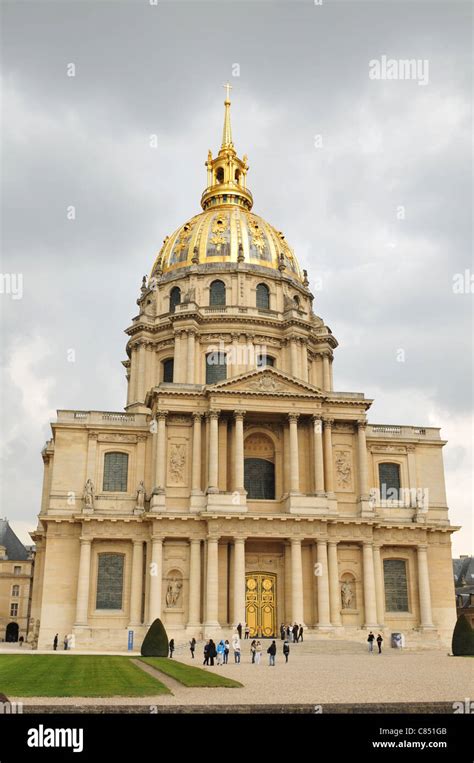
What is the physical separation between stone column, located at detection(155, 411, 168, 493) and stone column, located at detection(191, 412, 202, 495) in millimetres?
1846

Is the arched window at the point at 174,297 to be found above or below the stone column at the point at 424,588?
above

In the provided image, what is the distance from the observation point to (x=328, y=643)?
140 feet

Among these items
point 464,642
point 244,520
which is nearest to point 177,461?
point 244,520

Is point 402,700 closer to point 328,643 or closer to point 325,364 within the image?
point 328,643

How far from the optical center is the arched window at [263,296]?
2537 inches

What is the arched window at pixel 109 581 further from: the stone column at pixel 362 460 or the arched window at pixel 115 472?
the stone column at pixel 362 460

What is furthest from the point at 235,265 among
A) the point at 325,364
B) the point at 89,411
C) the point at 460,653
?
the point at 460,653

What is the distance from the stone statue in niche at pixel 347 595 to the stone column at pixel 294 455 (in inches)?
262

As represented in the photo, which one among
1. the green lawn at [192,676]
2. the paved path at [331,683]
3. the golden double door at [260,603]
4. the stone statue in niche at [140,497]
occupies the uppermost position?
the stone statue in niche at [140,497]

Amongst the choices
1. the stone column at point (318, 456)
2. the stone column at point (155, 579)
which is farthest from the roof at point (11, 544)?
the stone column at point (318, 456)

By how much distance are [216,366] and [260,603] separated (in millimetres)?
19315

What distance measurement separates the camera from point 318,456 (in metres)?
50.3
